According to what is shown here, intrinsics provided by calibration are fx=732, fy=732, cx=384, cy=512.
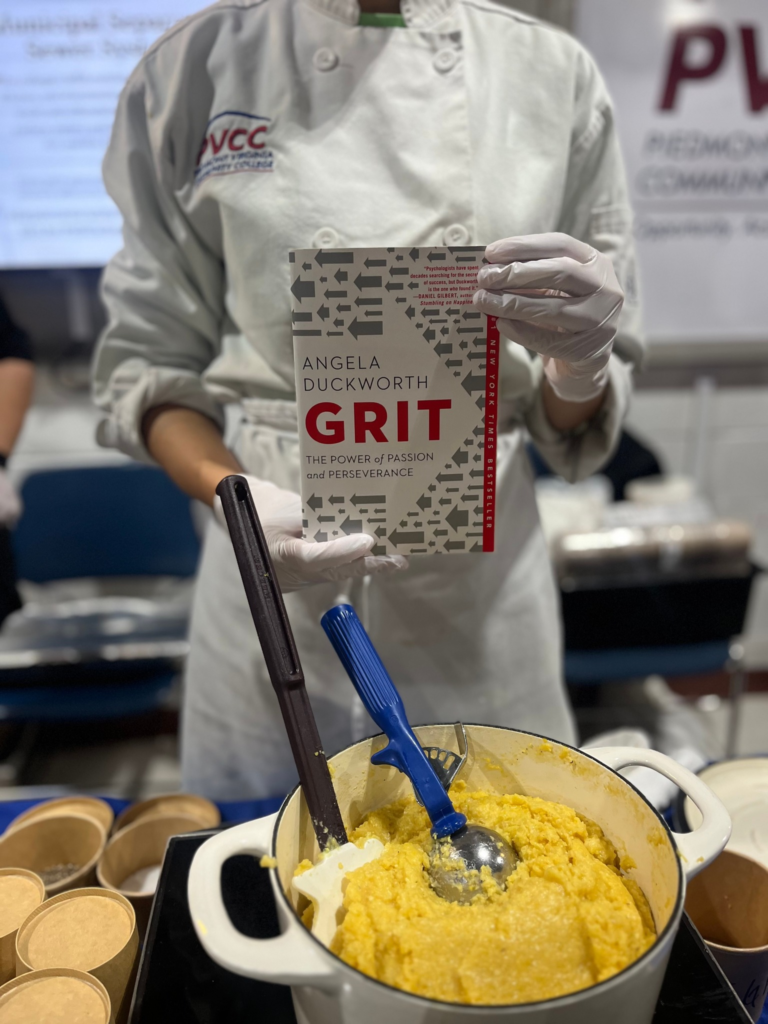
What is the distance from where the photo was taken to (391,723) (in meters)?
0.55

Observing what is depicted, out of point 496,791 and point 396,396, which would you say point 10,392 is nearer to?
point 396,396

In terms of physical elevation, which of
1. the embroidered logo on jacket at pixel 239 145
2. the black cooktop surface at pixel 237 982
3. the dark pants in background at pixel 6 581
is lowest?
the dark pants in background at pixel 6 581

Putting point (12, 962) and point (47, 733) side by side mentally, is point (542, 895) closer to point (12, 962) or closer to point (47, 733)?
point (12, 962)

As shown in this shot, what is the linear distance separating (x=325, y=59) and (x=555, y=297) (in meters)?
0.38

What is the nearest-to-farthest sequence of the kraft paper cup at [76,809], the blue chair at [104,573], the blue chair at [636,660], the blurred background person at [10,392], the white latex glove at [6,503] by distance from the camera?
the kraft paper cup at [76,809] → the white latex glove at [6,503] → the blurred background person at [10,392] → the blue chair at [104,573] → the blue chair at [636,660]

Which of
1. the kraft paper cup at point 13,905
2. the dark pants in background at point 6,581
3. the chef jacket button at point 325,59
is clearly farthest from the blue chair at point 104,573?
the chef jacket button at point 325,59

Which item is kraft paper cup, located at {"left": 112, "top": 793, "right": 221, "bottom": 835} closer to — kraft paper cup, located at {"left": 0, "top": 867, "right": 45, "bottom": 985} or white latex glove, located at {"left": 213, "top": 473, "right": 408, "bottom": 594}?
kraft paper cup, located at {"left": 0, "top": 867, "right": 45, "bottom": 985}

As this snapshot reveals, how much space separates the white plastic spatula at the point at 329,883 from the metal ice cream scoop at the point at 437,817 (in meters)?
0.05

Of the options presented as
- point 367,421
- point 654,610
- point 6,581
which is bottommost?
point 654,610

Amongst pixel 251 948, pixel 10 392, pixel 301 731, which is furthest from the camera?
pixel 10 392

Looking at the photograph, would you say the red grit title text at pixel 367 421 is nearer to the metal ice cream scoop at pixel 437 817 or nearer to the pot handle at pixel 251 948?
the metal ice cream scoop at pixel 437 817

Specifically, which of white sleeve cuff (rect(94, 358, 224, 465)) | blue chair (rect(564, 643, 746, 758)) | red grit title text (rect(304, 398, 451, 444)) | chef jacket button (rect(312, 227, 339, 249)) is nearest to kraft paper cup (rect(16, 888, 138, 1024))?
red grit title text (rect(304, 398, 451, 444))

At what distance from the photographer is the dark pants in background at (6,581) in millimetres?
1320

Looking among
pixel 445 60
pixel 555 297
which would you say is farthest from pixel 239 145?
pixel 555 297
